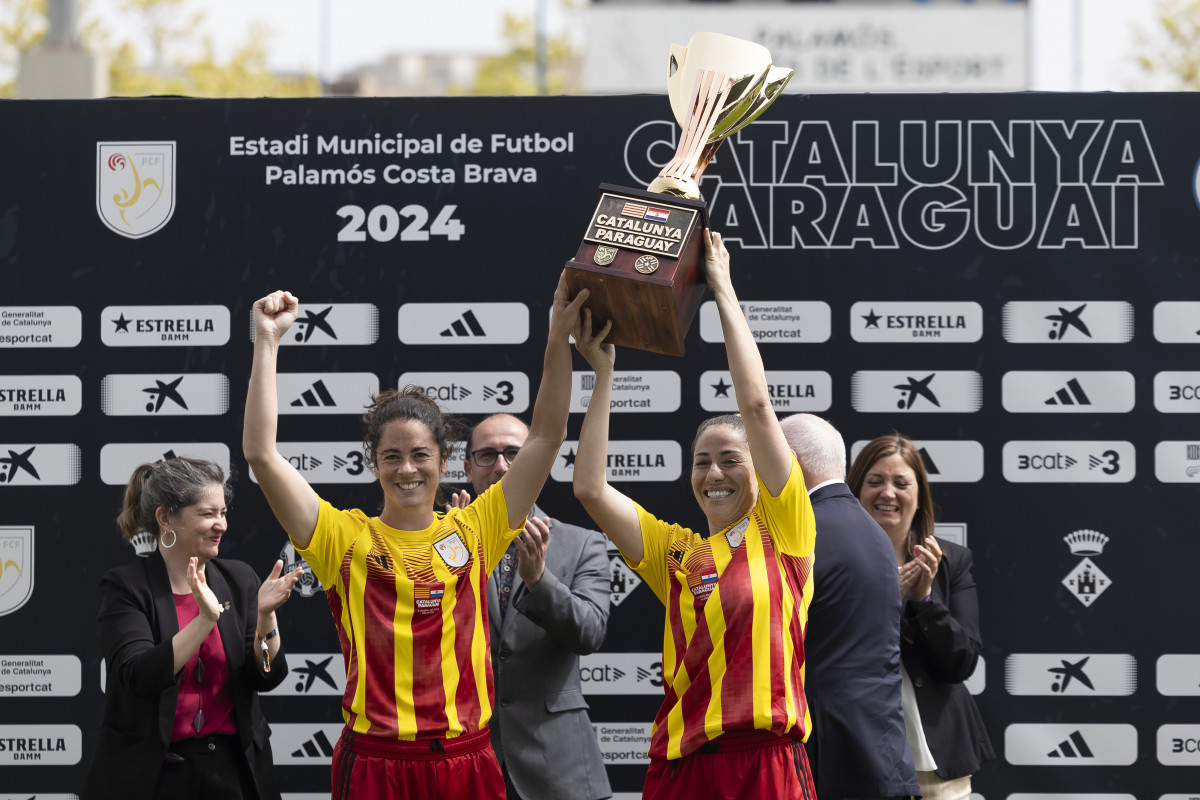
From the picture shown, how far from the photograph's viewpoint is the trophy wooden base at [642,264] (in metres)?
2.59

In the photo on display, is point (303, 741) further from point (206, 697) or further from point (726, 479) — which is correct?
point (726, 479)

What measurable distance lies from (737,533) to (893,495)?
915mm

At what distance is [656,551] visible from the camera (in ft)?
9.20

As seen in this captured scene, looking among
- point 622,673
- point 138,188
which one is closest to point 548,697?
point 622,673

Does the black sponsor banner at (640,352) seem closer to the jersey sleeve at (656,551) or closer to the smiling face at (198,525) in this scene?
the smiling face at (198,525)

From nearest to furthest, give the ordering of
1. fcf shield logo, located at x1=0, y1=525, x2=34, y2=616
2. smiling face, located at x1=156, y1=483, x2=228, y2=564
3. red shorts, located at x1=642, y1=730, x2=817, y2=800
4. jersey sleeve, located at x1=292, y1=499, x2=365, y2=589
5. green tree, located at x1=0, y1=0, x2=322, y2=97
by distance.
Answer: red shorts, located at x1=642, y1=730, x2=817, y2=800, jersey sleeve, located at x1=292, y1=499, x2=365, y2=589, smiling face, located at x1=156, y1=483, x2=228, y2=564, fcf shield logo, located at x1=0, y1=525, x2=34, y2=616, green tree, located at x1=0, y1=0, x2=322, y2=97

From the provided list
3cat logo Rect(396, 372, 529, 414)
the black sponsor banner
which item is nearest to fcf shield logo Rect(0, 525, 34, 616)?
the black sponsor banner

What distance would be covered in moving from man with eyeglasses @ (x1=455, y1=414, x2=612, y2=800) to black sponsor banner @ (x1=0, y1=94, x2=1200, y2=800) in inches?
22.9

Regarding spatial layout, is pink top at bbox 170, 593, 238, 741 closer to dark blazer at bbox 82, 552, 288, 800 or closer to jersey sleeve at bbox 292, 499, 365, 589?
dark blazer at bbox 82, 552, 288, 800

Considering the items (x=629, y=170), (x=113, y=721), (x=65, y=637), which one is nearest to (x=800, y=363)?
(x=629, y=170)

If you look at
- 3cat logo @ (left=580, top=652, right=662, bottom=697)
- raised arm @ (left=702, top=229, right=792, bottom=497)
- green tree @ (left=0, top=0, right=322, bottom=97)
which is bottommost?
3cat logo @ (left=580, top=652, right=662, bottom=697)

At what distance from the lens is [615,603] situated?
13.1ft

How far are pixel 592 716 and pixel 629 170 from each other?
190cm

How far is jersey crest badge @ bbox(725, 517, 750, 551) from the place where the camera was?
2697 mm
